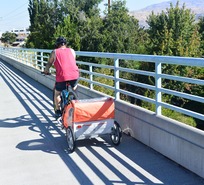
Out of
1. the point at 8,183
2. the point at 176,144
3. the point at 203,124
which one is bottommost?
the point at 203,124

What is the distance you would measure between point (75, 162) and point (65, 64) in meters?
1.99

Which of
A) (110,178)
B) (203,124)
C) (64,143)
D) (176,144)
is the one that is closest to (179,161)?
(176,144)

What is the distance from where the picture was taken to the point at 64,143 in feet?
19.2

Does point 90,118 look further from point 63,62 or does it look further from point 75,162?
point 63,62

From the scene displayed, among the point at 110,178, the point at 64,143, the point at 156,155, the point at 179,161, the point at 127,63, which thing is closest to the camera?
the point at 110,178

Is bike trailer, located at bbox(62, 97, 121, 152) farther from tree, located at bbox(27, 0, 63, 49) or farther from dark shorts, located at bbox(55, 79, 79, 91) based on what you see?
tree, located at bbox(27, 0, 63, 49)

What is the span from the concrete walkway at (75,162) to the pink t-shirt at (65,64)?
3.85 ft

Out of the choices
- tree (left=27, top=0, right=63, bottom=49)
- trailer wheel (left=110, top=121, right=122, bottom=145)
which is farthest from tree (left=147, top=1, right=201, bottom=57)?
trailer wheel (left=110, top=121, right=122, bottom=145)

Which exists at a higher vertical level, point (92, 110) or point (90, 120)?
point (92, 110)

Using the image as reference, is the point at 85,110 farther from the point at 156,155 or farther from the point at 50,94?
the point at 50,94

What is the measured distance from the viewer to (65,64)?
6070 millimetres

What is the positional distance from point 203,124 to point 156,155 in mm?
19866

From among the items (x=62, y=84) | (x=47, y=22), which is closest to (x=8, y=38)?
(x=47, y=22)

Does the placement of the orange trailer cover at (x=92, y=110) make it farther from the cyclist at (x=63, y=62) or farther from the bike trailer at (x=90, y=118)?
the cyclist at (x=63, y=62)
